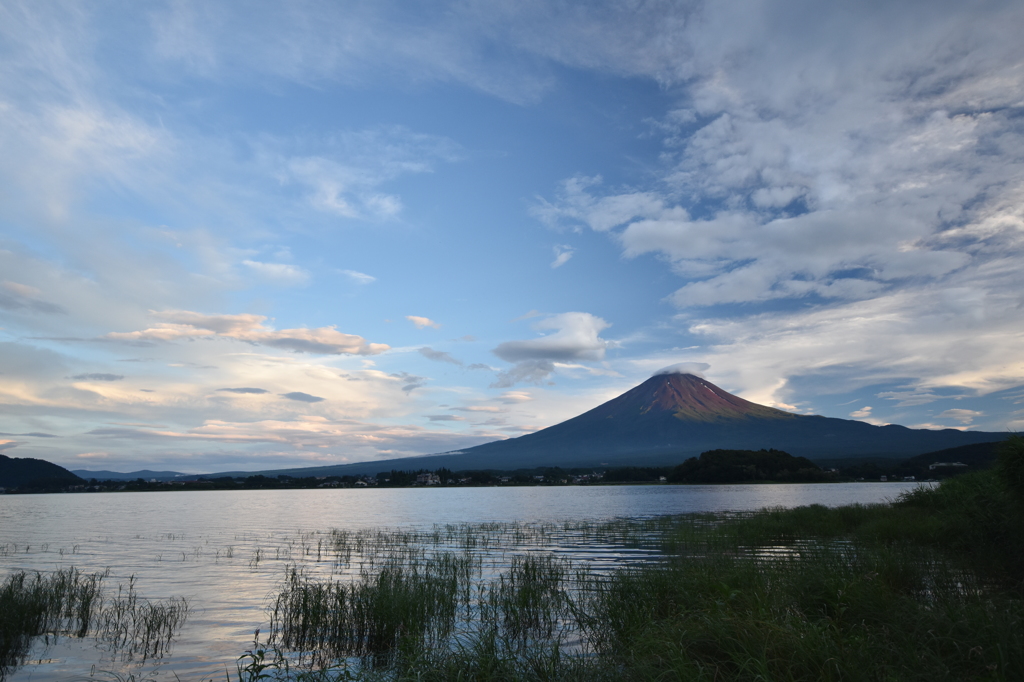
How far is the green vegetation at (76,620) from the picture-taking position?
13.7 metres

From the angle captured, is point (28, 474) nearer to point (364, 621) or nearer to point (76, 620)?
point (76, 620)

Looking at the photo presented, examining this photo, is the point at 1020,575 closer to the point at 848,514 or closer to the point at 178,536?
the point at 848,514

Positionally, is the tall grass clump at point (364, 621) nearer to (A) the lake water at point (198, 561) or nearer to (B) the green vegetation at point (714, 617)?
(B) the green vegetation at point (714, 617)

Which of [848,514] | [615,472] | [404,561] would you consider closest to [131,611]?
[404,561]

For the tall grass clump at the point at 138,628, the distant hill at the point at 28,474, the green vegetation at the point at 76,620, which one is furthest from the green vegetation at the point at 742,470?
the distant hill at the point at 28,474

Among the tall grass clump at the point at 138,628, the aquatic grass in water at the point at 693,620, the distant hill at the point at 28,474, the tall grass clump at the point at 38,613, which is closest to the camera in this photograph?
the aquatic grass in water at the point at 693,620

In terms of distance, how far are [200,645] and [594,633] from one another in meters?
9.87

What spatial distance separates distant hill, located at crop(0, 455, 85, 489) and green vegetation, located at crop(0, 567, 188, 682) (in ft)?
590

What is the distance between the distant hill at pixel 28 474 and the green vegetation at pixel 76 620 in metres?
180

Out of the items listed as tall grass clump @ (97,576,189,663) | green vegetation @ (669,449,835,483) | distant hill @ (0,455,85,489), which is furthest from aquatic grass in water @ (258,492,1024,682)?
distant hill @ (0,455,85,489)

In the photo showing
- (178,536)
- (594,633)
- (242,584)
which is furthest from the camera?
(178,536)

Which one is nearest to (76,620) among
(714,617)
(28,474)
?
(714,617)

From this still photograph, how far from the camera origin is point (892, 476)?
136000mm

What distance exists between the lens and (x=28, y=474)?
514ft
